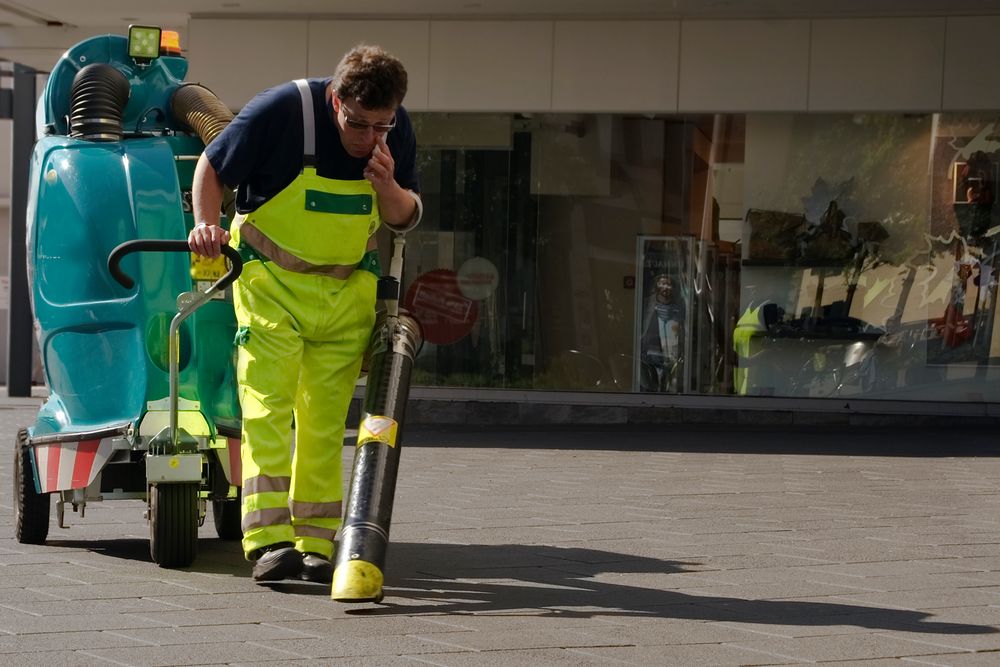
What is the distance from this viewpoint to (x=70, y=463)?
6.42m

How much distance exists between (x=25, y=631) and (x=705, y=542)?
10.5 feet

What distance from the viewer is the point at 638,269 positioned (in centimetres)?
1706

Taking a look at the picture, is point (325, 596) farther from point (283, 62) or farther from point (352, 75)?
point (283, 62)

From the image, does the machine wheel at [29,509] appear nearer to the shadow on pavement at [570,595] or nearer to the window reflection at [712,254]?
the shadow on pavement at [570,595]

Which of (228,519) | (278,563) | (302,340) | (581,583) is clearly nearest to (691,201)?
(228,519)

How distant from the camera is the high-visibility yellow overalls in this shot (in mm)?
5445

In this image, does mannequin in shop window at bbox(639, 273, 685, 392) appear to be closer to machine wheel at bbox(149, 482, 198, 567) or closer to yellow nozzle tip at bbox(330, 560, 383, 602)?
machine wheel at bbox(149, 482, 198, 567)

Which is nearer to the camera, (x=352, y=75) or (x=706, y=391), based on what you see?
(x=352, y=75)

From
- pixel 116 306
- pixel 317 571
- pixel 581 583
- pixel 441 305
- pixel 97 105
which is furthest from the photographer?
pixel 441 305

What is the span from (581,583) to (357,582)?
1.05 meters

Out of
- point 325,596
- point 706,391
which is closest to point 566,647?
point 325,596

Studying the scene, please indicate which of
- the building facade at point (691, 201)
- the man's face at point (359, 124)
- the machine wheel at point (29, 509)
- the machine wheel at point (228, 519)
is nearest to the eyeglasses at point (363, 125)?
the man's face at point (359, 124)

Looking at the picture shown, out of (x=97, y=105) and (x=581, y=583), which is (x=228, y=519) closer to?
(x=97, y=105)

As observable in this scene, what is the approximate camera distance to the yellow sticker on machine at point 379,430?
5.39 m
